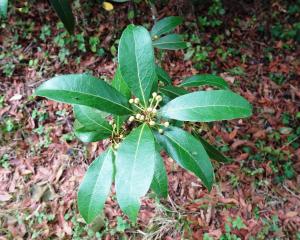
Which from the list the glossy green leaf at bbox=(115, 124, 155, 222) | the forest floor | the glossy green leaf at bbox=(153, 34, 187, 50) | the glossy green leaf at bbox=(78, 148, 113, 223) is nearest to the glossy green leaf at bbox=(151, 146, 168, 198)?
the glossy green leaf at bbox=(78, 148, 113, 223)

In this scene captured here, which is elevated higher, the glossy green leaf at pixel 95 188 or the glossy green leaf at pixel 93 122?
the glossy green leaf at pixel 93 122

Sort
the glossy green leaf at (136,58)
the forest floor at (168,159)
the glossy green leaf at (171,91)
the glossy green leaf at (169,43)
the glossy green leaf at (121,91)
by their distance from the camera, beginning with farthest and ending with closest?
the forest floor at (168,159)
the glossy green leaf at (169,43)
the glossy green leaf at (171,91)
the glossy green leaf at (121,91)
the glossy green leaf at (136,58)

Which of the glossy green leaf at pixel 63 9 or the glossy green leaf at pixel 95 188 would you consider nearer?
the glossy green leaf at pixel 95 188

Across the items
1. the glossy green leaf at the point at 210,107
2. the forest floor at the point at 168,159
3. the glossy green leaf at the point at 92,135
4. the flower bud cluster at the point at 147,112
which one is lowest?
the forest floor at the point at 168,159

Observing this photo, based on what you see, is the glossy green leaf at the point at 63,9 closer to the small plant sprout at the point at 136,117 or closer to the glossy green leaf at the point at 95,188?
the small plant sprout at the point at 136,117

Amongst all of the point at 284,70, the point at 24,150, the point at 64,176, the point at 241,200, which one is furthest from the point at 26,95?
the point at 284,70

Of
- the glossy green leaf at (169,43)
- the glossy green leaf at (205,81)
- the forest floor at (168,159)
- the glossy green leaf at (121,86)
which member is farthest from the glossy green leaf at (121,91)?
the forest floor at (168,159)

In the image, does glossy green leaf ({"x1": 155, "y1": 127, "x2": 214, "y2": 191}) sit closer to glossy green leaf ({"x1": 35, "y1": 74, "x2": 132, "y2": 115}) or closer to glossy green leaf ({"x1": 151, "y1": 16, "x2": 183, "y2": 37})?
glossy green leaf ({"x1": 35, "y1": 74, "x2": 132, "y2": 115})

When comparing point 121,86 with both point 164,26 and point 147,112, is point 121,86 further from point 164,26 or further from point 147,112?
point 164,26
